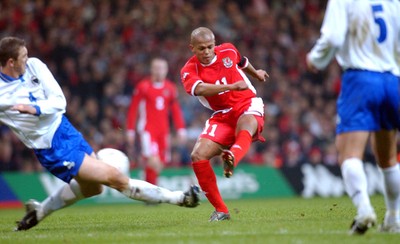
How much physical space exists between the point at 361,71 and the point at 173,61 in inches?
573

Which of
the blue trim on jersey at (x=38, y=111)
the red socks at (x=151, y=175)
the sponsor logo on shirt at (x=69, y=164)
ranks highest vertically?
the blue trim on jersey at (x=38, y=111)

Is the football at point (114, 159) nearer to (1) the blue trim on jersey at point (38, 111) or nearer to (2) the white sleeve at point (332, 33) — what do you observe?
(1) the blue trim on jersey at point (38, 111)

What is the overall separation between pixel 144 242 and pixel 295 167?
42.0ft

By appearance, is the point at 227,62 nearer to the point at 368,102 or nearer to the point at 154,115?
the point at 368,102

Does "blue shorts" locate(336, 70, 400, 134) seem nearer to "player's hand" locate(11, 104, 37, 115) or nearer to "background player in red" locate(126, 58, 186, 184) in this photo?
"player's hand" locate(11, 104, 37, 115)

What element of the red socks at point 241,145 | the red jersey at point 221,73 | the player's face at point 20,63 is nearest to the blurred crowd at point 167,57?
the red jersey at point 221,73

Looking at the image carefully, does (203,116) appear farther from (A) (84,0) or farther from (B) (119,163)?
(B) (119,163)

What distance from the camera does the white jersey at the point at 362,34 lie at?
268 inches

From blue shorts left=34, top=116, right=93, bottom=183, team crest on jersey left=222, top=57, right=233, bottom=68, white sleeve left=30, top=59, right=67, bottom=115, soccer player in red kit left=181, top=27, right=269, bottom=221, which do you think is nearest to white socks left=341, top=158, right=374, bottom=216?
soccer player in red kit left=181, top=27, right=269, bottom=221

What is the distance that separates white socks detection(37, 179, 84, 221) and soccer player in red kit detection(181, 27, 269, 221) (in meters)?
1.57

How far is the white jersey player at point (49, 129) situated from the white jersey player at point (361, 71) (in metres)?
1.94

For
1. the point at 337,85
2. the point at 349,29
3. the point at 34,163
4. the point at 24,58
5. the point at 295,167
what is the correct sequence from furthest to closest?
the point at 337,85, the point at 295,167, the point at 34,163, the point at 24,58, the point at 349,29

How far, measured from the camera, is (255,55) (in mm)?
22547

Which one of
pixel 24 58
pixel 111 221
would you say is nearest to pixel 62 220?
pixel 111 221
